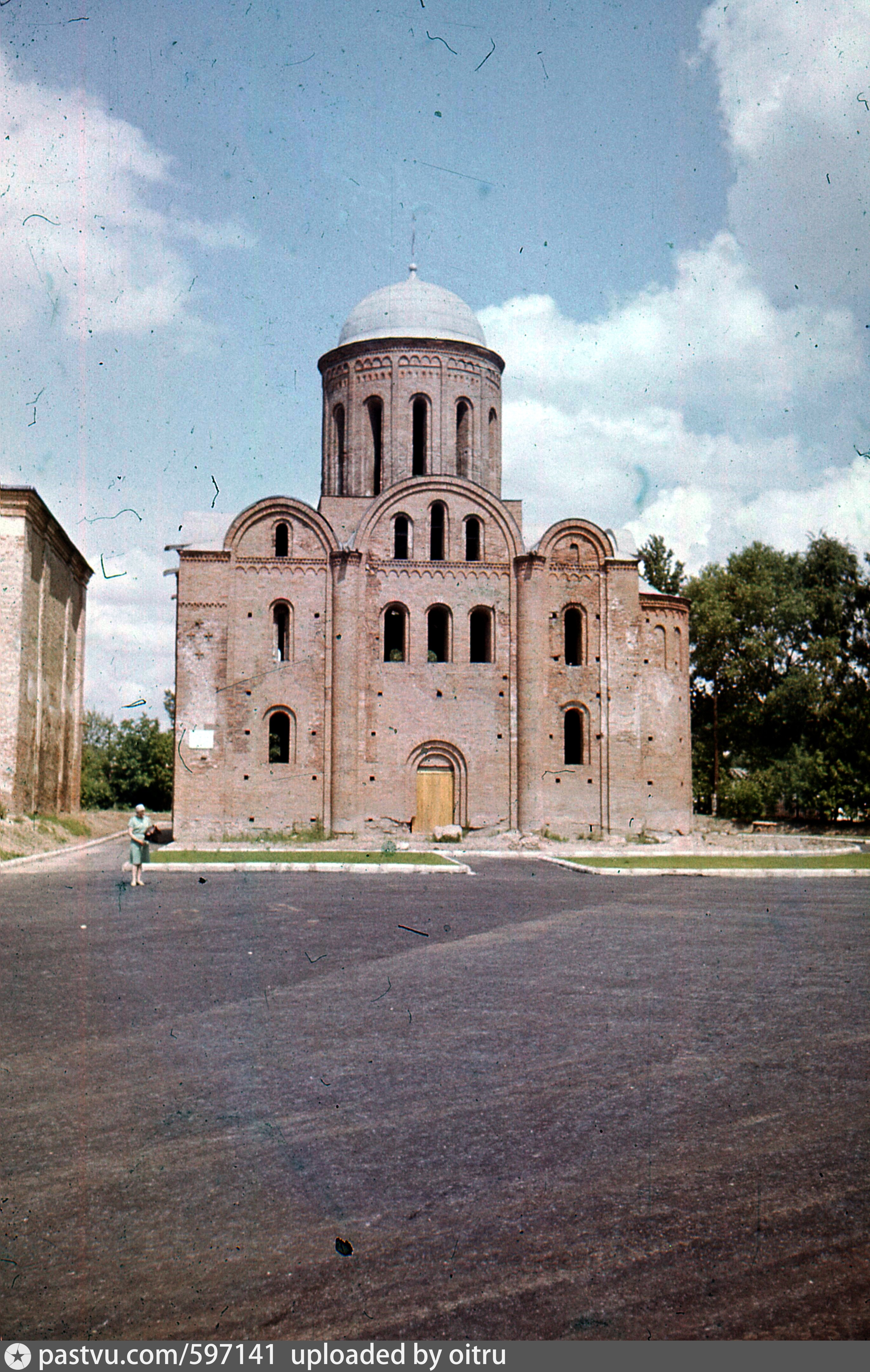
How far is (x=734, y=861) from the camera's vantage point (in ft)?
71.5

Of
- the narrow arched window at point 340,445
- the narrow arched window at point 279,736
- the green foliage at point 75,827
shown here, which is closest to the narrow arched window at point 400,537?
the narrow arched window at point 340,445

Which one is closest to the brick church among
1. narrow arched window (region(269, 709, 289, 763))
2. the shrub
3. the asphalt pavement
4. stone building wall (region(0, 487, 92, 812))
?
narrow arched window (region(269, 709, 289, 763))

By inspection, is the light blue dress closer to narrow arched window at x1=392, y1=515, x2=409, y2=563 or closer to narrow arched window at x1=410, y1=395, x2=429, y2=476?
narrow arched window at x1=392, y1=515, x2=409, y2=563

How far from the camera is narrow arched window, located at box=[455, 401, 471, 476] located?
106 feet

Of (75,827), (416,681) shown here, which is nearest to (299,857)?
(416,681)

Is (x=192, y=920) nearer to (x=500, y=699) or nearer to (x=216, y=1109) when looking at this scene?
(x=216, y=1109)

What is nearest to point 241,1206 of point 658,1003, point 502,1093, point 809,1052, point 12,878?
point 502,1093

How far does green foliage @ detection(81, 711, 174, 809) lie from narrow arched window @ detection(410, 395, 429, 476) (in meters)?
19.1

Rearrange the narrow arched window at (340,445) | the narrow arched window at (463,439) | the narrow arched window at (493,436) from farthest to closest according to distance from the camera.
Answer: the narrow arched window at (493,436) → the narrow arched window at (340,445) → the narrow arched window at (463,439)

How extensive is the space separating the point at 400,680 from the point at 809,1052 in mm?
22370

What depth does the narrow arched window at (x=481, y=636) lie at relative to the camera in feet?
96.0

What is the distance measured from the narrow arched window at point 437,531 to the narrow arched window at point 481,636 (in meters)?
1.99

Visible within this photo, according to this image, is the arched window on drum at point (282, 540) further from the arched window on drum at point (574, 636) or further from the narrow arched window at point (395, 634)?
the arched window on drum at point (574, 636)

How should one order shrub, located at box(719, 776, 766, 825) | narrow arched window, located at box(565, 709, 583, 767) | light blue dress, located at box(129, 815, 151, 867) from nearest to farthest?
light blue dress, located at box(129, 815, 151, 867), narrow arched window, located at box(565, 709, 583, 767), shrub, located at box(719, 776, 766, 825)
